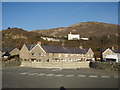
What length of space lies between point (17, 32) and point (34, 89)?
131948 millimetres

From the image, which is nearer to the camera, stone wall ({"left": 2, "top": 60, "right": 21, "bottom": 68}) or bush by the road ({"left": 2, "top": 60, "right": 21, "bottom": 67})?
stone wall ({"left": 2, "top": 60, "right": 21, "bottom": 68})

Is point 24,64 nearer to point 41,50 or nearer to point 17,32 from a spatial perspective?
point 41,50

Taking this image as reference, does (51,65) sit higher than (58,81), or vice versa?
(58,81)

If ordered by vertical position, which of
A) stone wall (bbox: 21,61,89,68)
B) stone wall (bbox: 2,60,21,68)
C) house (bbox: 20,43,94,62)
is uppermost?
house (bbox: 20,43,94,62)

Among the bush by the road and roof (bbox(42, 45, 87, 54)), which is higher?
roof (bbox(42, 45, 87, 54))

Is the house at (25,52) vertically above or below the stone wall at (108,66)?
above

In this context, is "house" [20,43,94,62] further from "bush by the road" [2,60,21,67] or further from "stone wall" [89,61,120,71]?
"stone wall" [89,61,120,71]

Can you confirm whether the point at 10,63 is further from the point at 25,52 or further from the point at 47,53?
the point at 25,52

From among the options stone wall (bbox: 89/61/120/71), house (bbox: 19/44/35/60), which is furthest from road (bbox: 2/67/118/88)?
house (bbox: 19/44/35/60)

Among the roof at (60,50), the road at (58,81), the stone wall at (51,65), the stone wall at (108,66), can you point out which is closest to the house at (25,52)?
the roof at (60,50)

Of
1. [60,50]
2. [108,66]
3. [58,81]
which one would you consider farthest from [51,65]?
[58,81]

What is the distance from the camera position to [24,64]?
44625 mm

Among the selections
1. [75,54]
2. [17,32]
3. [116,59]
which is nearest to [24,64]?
[116,59]

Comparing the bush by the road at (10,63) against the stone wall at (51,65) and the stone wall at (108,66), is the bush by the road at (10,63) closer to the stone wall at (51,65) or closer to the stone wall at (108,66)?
the stone wall at (51,65)
